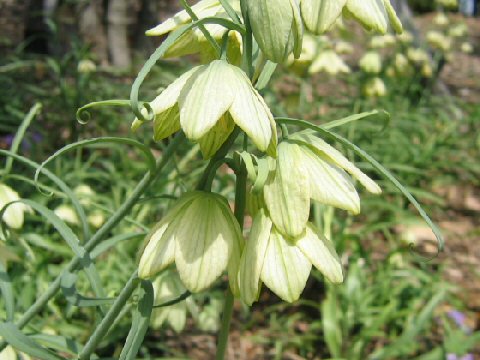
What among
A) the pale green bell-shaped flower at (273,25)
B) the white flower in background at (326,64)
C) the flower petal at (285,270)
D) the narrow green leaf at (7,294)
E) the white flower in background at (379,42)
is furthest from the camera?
the white flower in background at (379,42)

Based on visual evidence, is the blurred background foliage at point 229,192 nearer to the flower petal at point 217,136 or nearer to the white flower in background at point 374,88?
the white flower in background at point 374,88

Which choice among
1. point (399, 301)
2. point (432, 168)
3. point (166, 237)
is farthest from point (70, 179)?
point (432, 168)

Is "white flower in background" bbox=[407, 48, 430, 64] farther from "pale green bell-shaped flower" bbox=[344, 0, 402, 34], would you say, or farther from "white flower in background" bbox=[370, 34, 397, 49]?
"pale green bell-shaped flower" bbox=[344, 0, 402, 34]

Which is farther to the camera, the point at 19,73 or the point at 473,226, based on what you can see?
the point at 19,73

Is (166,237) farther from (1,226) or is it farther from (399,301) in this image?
(399,301)

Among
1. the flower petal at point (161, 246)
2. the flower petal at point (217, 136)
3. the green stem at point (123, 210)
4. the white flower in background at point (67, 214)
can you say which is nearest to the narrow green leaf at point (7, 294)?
the green stem at point (123, 210)

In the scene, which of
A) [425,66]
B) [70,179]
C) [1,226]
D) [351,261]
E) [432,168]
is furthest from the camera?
[425,66]

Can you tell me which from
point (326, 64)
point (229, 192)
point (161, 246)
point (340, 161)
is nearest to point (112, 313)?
point (161, 246)
